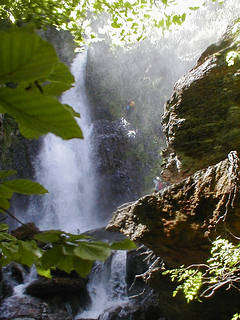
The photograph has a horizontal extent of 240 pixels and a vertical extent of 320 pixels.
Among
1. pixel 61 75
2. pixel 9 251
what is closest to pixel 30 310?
pixel 9 251

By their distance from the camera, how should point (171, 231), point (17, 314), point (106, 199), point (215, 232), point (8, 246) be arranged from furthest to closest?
point (106, 199) < point (17, 314) < point (171, 231) < point (215, 232) < point (8, 246)

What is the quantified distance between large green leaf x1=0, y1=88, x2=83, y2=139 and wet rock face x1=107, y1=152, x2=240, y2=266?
217 cm

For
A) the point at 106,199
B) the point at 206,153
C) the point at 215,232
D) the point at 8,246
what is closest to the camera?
the point at 8,246

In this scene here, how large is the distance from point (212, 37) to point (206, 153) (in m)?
21.3

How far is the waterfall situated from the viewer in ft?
49.7

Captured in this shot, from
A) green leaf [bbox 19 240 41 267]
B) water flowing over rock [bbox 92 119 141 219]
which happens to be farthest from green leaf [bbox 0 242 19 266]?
water flowing over rock [bbox 92 119 141 219]

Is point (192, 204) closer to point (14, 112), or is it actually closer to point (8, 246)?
point (8, 246)

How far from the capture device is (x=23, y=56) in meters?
0.30

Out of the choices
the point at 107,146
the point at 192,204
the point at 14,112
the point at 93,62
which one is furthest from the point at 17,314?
the point at 93,62

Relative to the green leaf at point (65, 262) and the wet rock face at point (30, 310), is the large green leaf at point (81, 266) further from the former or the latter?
the wet rock face at point (30, 310)

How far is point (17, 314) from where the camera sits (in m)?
5.90

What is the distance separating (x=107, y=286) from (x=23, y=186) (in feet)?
26.0

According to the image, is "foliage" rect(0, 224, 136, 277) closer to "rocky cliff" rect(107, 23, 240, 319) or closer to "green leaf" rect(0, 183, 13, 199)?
"green leaf" rect(0, 183, 13, 199)

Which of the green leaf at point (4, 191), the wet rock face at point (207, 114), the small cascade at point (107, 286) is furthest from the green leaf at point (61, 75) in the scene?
the small cascade at point (107, 286)
